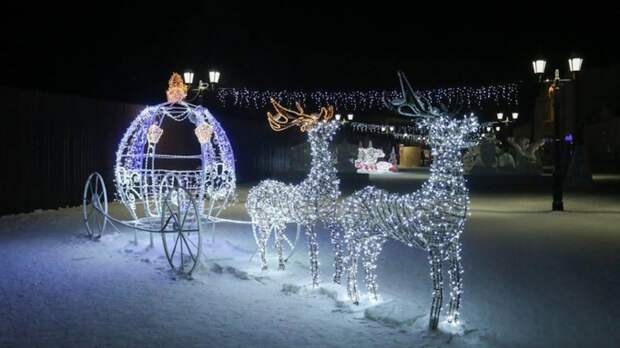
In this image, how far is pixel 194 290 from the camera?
263 inches

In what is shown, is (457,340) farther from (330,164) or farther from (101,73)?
(101,73)

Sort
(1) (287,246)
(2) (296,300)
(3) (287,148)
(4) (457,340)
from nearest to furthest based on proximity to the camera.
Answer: (4) (457,340) < (2) (296,300) < (1) (287,246) < (3) (287,148)

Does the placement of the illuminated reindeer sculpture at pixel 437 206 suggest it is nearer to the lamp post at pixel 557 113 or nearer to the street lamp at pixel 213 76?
the street lamp at pixel 213 76

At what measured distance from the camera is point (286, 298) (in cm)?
638

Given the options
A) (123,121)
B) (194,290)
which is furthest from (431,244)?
(123,121)

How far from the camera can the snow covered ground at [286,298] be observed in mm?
5082

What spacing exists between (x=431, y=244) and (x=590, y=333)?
156cm

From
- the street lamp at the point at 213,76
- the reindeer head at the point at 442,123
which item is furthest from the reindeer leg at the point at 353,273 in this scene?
the street lamp at the point at 213,76

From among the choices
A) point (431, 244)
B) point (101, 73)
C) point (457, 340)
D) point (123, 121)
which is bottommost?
point (457, 340)

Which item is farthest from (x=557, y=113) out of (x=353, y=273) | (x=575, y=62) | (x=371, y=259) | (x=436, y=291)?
(x=436, y=291)

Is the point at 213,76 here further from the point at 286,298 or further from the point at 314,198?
the point at 286,298

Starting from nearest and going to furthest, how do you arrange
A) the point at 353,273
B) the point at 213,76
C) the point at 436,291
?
1. the point at 436,291
2. the point at 353,273
3. the point at 213,76

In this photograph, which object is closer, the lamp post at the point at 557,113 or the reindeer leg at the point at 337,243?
the reindeer leg at the point at 337,243

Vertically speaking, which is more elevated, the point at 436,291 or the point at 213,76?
the point at 213,76
